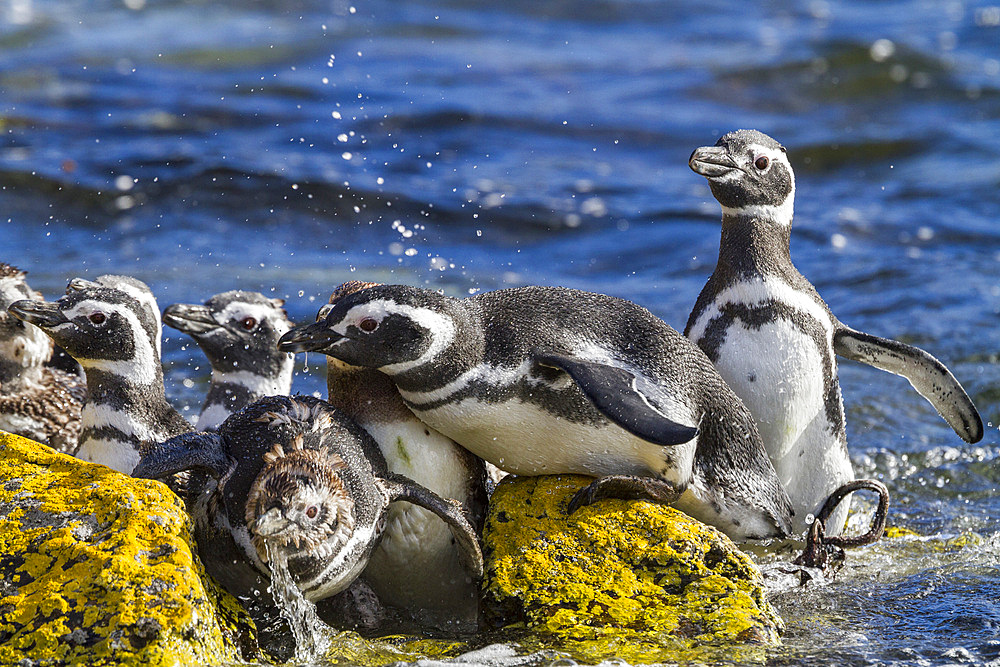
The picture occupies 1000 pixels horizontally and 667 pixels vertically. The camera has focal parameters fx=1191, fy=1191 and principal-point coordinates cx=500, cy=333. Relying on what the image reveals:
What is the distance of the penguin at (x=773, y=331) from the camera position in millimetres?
4465

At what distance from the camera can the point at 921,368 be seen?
4883 mm

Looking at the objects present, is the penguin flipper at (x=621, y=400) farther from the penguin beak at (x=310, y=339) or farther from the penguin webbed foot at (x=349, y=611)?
the penguin webbed foot at (x=349, y=611)

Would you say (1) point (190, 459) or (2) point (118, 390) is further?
(2) point (118, 390)

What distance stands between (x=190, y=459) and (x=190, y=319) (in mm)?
1405

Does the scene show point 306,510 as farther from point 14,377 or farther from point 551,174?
point 551,174

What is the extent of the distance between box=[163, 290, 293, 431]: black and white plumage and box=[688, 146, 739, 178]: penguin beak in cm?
179

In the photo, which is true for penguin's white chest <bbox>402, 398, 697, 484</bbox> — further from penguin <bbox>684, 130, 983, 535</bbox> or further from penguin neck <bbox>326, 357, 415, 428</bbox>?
penguin <bbox>684, 130, 983, 535</bbox>

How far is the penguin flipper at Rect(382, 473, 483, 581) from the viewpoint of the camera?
3480mm

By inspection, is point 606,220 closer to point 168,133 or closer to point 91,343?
point 168,133

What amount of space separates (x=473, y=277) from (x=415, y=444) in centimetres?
563

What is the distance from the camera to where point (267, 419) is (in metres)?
3.48

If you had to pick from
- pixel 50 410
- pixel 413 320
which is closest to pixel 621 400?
pixel 413 320

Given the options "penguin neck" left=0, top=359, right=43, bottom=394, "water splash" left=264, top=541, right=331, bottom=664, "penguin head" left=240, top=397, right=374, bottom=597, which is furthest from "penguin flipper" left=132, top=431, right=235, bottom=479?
"penguin neck" left=0, top=359, right=43, bottom=394

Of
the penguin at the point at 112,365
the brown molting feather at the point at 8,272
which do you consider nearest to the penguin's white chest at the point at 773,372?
the penguin at the point at 112,365
